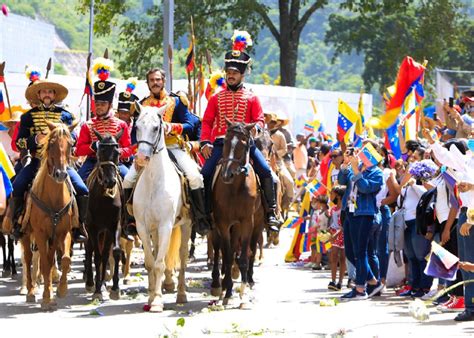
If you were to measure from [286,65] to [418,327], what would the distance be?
33.8m

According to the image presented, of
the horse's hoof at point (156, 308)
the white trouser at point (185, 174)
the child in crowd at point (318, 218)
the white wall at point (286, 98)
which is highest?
the white wall at point (286, 98)

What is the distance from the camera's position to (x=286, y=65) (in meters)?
46.8

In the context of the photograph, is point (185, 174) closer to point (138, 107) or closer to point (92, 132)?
point (138, 107)

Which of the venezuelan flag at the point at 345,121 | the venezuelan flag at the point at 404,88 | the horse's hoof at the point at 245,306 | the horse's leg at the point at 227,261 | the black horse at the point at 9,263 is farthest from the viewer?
the venezuelan flag at the point at 404,88

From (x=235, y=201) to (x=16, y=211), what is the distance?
278cm

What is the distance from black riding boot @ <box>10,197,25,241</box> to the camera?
640 inches

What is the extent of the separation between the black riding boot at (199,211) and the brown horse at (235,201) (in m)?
0.13

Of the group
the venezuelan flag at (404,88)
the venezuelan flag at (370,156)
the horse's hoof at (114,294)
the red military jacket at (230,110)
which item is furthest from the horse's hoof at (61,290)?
the venezuelan flag at (404,88)

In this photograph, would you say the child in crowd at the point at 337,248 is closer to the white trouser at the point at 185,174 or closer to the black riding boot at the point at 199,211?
the black riding boot at the point at 199,211

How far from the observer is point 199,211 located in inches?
636

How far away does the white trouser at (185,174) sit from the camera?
1617cm

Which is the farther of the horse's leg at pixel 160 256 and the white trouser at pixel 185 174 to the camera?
the white trouser at pixel 185 174

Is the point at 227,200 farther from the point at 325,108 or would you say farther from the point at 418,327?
the point at 325,108

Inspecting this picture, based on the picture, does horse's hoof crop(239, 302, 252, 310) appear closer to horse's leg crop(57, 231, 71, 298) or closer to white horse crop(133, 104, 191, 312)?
white horse crop(133, 104, 191, 312)
